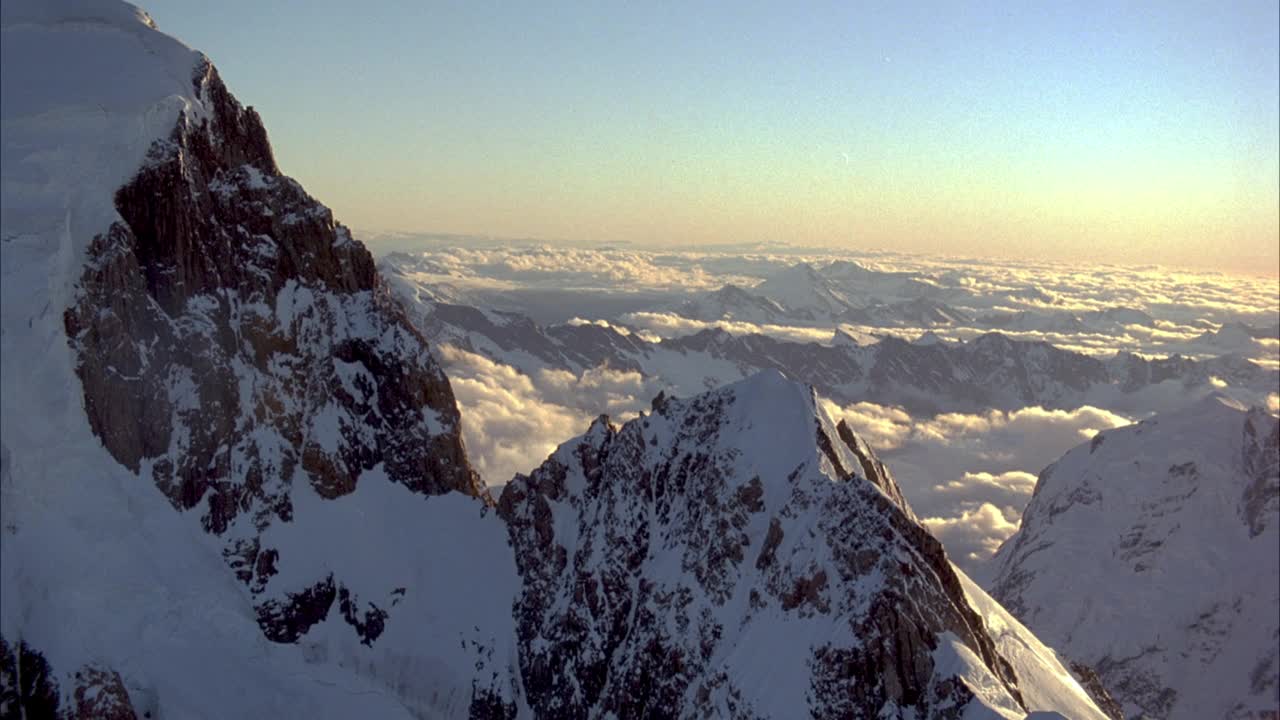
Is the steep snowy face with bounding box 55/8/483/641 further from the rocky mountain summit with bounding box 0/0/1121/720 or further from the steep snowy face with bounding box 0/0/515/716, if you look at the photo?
the rocky mountain summit with bounding box 0/0/1121/720

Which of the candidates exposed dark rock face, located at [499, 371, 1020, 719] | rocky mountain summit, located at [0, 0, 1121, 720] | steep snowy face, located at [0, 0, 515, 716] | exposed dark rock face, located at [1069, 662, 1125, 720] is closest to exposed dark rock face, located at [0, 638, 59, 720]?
rocky mountain summit, located at [0, 0, 1121, 720]

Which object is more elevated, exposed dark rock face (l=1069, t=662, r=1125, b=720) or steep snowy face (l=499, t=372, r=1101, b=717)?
steep snowy face (l=499, t=372, r=1101, b=717)

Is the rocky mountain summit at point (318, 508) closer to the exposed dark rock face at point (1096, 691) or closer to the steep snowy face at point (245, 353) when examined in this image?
the steep snowy face at point (245, 353)

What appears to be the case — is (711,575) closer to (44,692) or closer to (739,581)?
(739,581)

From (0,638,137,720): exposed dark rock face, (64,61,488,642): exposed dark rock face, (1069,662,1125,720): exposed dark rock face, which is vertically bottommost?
(1069,662,1125,720): exposed dark rock face

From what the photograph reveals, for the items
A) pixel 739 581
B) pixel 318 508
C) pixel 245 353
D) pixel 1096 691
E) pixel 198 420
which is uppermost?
pixel 245 353

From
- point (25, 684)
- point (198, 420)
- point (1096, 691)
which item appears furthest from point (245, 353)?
point (1096, 691)
